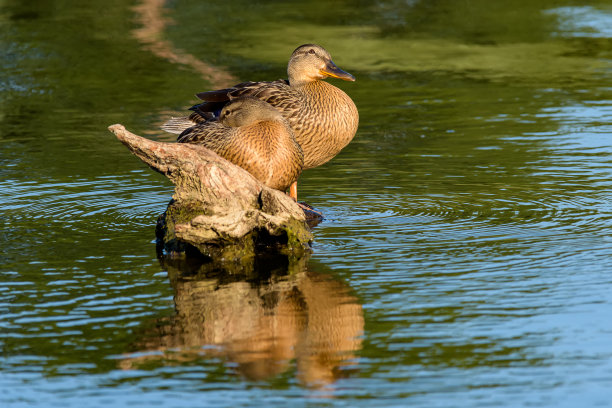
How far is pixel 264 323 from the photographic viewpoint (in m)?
5.99

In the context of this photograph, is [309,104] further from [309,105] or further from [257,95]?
[257,95]

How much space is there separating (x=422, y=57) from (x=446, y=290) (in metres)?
10.1

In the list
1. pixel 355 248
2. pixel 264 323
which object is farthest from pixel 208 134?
pixel 264 323

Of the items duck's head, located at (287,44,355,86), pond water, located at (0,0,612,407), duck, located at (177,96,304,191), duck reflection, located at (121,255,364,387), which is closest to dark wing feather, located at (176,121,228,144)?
duck, located at (177,96,304,191)

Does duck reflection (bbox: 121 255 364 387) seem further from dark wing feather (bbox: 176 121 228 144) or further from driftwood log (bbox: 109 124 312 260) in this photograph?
dark wing feather (bbox: 176 121 228 144)

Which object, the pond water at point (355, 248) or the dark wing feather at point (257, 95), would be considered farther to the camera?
the dark wing feather at point (257, 95)

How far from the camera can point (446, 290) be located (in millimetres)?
6480

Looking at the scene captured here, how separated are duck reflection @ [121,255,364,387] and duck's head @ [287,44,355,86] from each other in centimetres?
291

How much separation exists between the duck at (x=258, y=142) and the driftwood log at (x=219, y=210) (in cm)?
46

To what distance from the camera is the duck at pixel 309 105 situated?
9.30 metres

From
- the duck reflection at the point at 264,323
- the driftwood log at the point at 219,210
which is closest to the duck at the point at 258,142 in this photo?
the driftwood log at the point at 219,210

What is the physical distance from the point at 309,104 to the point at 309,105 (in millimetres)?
19

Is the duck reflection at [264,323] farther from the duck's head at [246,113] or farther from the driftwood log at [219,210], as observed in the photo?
the duck's head at [246,113]

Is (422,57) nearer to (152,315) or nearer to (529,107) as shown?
(529,107)
